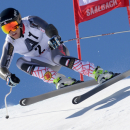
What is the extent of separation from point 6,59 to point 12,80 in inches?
16.2

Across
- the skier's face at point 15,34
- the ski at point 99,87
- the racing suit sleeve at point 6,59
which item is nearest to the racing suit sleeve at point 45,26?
the skier's face at point 15,34

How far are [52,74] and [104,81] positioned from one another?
2.98 feet

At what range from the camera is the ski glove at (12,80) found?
13.2ft

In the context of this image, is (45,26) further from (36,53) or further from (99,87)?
(99,87)

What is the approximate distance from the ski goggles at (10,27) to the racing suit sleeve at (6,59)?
0.80ft

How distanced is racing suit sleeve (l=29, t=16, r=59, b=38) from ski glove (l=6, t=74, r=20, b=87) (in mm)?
966

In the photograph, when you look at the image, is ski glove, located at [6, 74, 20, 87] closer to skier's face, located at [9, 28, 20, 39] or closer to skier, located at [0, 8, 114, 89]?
skier, located at [0, 8, 114, 89]

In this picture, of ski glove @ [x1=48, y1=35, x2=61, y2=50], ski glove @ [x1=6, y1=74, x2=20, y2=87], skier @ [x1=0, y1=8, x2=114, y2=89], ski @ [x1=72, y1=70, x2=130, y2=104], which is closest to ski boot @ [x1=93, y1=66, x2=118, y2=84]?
skier @ [x1=0, y1=8, x2=114, y2=89]

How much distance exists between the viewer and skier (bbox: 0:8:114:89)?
13.0 ft

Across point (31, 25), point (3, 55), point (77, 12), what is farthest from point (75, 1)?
point (3, 55)

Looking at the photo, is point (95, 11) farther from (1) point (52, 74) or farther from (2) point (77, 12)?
(1) point (52, 74)

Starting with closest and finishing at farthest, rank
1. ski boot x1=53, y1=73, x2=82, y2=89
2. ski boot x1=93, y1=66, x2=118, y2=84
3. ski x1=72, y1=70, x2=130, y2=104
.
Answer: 1. ski x1=72, y1=70, x2=130, y2=104
2. ski boot x1=93, y1=66, x2=118, y2=84
3. ski boot x1=53, y1=73, x2=82, y2=89

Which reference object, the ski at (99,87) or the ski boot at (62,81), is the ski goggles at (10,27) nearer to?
the ski boot at (62,81)

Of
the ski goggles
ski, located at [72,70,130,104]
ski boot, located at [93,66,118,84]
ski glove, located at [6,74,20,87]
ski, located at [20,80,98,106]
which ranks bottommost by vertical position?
ski, located at [20,80,98,106]
